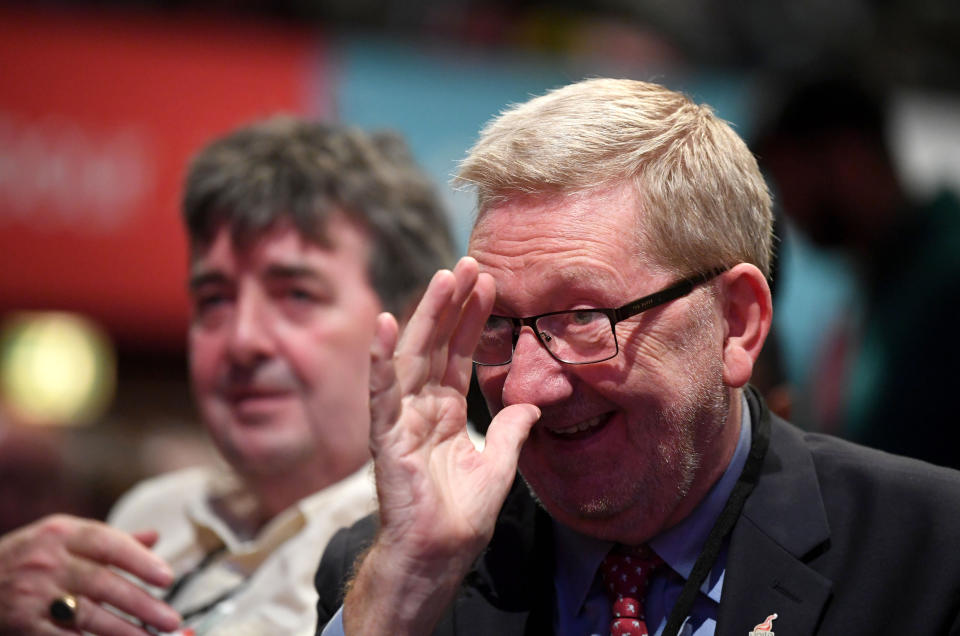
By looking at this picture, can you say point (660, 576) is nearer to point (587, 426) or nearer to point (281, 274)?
point (587, 426)

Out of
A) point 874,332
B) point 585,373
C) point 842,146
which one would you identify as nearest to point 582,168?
point 585,373

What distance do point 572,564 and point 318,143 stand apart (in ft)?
4.22

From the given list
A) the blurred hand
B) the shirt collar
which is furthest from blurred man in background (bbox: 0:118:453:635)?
the shirt collar

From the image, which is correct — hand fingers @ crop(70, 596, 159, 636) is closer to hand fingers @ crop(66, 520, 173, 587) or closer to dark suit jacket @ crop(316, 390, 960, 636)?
hand fingers @ crop(66, 520, 173, 587)

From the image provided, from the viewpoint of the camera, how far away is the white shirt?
86.0 inches

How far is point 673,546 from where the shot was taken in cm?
172

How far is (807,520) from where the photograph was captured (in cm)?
170

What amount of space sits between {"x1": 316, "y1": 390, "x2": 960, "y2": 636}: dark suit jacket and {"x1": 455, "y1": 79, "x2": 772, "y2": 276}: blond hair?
35 centimetres

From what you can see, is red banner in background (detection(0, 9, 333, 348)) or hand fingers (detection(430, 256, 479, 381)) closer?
hand fingers (detection(430, 256, 479, 381))


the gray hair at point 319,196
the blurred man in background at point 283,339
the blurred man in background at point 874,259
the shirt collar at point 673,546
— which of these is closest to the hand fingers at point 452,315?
the shirt collar at point 673,546

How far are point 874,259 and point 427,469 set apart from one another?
2.40 metres

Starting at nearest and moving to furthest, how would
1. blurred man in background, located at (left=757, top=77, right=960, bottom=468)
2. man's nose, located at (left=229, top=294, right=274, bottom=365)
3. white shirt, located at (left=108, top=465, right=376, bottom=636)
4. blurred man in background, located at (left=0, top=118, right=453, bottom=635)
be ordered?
white shirt, located at (left=108, top=465, right=376, bottom=636) → blurred man in background, located at (left=0, top=118, right=453, bottom=635) → man's nose, located at (left=229, top=294, right=274, bottom=365) → blurred man in background, located at (left=757, top=77, right=960, bottom=468)

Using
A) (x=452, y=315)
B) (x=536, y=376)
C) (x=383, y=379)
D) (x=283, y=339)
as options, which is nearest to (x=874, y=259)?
(x=283, y=339)

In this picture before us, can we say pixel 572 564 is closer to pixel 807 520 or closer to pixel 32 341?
pixel 807 520
